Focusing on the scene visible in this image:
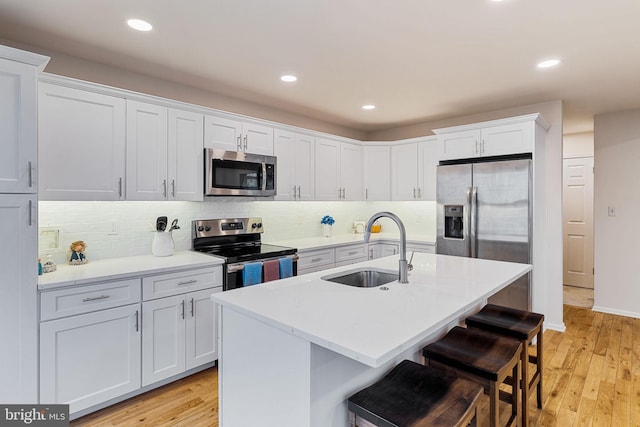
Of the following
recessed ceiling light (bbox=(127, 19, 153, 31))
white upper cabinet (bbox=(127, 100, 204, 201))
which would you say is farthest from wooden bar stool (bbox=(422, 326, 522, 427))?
recessed ceiling light (bbox=(127, 19, 153, 31))

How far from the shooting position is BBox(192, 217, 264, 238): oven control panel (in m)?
3.37

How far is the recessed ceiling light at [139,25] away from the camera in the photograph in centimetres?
217

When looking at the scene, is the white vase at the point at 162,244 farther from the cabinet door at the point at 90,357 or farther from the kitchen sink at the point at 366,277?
the kitchen sink at the point at 366,277

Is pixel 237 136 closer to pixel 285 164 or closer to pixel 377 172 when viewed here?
pixel 285 164

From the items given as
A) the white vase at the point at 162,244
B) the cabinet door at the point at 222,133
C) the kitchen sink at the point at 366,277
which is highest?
the cabinet door at the point at 222,133

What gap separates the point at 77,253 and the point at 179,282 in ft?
2.57

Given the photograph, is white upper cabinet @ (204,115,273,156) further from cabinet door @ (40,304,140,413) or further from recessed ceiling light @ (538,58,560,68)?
recessed ceiling light @ (538,58,560,68)

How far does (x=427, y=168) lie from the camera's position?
177 inches

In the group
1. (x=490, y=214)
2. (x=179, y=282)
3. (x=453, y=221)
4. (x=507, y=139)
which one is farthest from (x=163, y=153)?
(x=507, y=139)

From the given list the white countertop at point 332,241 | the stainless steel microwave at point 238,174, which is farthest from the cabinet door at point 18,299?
the white countertop at point 332,241

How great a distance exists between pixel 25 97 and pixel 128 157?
2.53ft

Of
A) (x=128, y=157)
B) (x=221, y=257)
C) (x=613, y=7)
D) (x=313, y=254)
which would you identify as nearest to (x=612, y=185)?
(x=613, y=7)

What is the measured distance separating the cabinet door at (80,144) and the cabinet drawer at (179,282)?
2.36 feet

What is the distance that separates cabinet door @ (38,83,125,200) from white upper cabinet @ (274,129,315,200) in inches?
61.6
